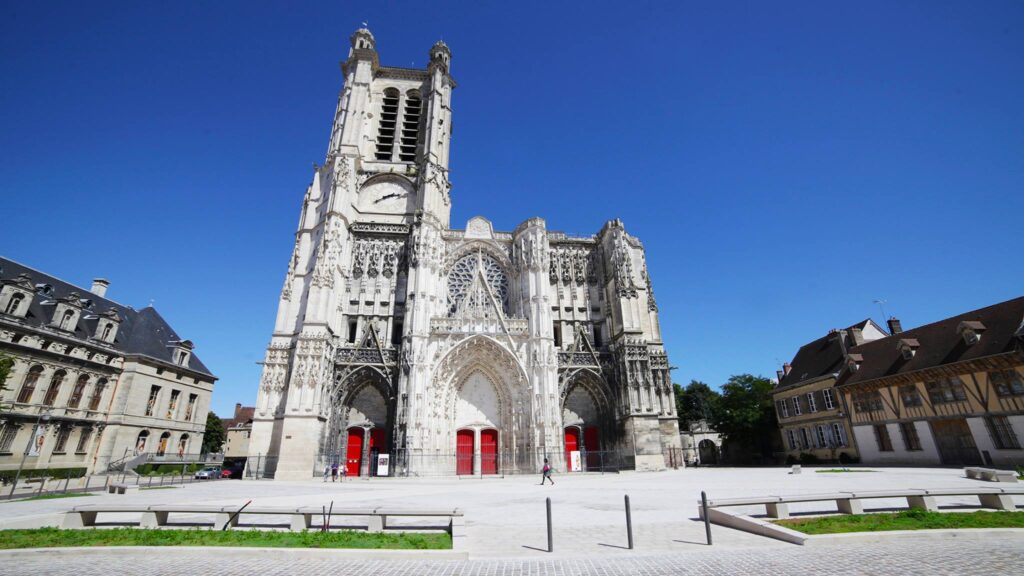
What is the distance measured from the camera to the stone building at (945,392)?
17.6 meters

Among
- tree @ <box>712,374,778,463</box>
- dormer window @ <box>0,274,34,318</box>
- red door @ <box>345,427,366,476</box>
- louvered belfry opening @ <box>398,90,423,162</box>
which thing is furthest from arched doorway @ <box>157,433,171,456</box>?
tree @ <box>712,374,778,463</box>

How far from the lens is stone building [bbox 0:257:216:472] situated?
20.6 m

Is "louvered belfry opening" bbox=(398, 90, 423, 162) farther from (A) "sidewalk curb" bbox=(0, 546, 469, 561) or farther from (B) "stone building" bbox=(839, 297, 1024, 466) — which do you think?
(B) "stone building" bbox=(839, 297, 1024, 466)

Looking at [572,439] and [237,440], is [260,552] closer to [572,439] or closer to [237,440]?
[572,439]

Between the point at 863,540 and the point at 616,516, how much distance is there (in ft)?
11.8

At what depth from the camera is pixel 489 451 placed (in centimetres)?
2355

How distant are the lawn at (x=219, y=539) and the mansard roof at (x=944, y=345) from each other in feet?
79.8

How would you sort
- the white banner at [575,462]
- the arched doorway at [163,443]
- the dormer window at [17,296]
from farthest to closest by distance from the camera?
the arched doorway at [163,443] → the white banner at [575,462] → the dormer window at [17,296]

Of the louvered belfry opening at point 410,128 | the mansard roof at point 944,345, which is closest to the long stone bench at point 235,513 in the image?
the mansard roof at point 944,345

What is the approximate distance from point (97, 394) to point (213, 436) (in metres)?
21.5

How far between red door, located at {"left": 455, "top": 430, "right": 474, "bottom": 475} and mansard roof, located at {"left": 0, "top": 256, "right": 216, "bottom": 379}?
20.8 metres

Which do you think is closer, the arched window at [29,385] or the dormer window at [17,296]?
the dormer window at [17,296]

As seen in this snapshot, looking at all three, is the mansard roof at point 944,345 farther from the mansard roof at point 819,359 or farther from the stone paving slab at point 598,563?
the stone paving slab at point 598,563

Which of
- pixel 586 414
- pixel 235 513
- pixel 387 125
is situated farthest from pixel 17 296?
pixel 586 414
